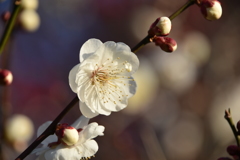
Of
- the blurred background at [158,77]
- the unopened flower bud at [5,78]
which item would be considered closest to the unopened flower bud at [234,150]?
the unopened flower bud at [5,78]

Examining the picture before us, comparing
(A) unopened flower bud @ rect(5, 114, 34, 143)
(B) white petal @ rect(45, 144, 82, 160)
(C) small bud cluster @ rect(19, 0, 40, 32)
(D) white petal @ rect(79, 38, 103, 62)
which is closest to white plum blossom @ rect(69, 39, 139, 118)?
(D) white petal @ rect(79, 38, 103, 62)

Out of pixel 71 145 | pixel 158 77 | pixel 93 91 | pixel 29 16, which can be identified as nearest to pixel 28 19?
pixel 29 16

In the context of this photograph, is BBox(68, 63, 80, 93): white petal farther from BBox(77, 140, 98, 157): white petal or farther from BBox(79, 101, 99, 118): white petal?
BBox(77, 140, 98, 157): white petal

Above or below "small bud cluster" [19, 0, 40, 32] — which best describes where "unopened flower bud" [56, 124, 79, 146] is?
below

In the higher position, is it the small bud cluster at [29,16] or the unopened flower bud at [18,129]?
the small bud cluster at [29,16]

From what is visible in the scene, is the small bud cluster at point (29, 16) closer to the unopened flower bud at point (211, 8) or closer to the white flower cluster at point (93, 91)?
the white flower cluster at point (93, 91)

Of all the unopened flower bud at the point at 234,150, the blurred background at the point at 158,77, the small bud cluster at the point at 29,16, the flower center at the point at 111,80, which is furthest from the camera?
the blurred background at the point at 158,77
